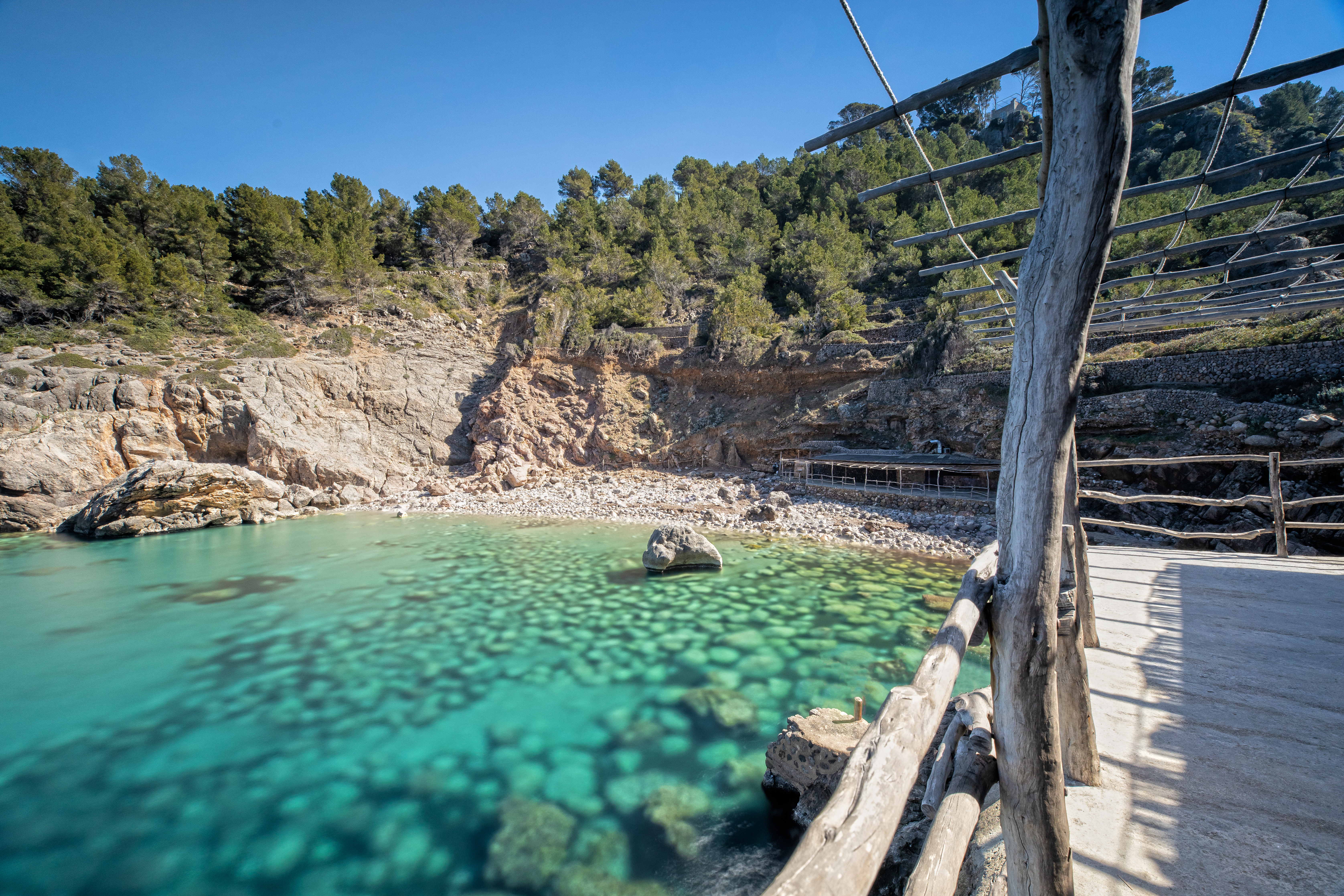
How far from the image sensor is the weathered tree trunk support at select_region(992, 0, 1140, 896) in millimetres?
1464

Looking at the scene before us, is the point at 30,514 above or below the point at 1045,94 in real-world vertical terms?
below

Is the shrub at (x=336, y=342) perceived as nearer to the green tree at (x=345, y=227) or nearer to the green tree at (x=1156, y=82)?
the green tree at (x=345, y=227)

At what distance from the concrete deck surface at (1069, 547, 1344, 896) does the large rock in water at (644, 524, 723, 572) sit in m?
7.06

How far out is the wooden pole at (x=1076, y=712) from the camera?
2199mm

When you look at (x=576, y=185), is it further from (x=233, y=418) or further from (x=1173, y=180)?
(x=1173, y=180)

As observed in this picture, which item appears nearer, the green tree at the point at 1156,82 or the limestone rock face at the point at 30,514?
the limestone rock face at the point at 30,514

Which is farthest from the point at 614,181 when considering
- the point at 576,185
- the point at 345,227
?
the point at 345,227

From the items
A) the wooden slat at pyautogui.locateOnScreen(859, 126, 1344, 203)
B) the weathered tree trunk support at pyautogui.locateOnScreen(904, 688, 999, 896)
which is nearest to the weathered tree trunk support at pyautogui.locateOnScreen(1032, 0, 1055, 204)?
the wooden slat at pyautogui.locateOnScreen(859, 126, 1344, 203)

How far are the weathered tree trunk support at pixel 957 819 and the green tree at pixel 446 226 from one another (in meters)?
39.2

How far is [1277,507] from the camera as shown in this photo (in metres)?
5.93

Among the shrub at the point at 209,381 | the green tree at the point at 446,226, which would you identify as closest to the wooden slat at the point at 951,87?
the shrub at the point at 209,381

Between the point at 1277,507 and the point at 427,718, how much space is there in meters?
10.1

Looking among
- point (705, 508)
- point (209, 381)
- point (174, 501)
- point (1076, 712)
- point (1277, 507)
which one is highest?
point (209, 381)

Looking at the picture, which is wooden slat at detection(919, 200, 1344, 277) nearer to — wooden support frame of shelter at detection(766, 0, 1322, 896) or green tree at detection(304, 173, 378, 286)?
wooden support frame of shelter at detection(766, 0, 1322, 896)
